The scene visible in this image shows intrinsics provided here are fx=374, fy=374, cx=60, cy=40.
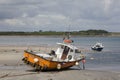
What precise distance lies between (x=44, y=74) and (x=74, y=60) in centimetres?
605

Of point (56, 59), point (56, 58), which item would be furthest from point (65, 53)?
point (56, 59)

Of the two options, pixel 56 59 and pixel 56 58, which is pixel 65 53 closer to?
pixel 56 58

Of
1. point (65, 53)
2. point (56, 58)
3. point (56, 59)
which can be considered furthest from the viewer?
point (65, 53)

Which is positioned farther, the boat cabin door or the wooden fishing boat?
the boat cabin door

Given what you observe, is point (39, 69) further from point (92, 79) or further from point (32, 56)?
point (92, 79)

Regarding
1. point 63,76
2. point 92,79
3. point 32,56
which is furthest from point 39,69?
point 92,79

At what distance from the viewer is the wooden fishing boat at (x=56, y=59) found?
3506cm

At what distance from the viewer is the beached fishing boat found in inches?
1380

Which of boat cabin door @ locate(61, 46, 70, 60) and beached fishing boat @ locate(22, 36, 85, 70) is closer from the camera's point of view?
beached fishing boat @ locate(22, 36, 85, 70)

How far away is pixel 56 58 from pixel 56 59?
0.41 metres

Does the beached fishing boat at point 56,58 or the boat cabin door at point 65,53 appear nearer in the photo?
the beached fishing boat at point 56,58

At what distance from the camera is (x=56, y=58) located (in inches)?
1480

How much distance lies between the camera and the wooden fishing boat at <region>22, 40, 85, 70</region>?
35062 mm

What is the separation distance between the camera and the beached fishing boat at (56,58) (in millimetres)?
35062
